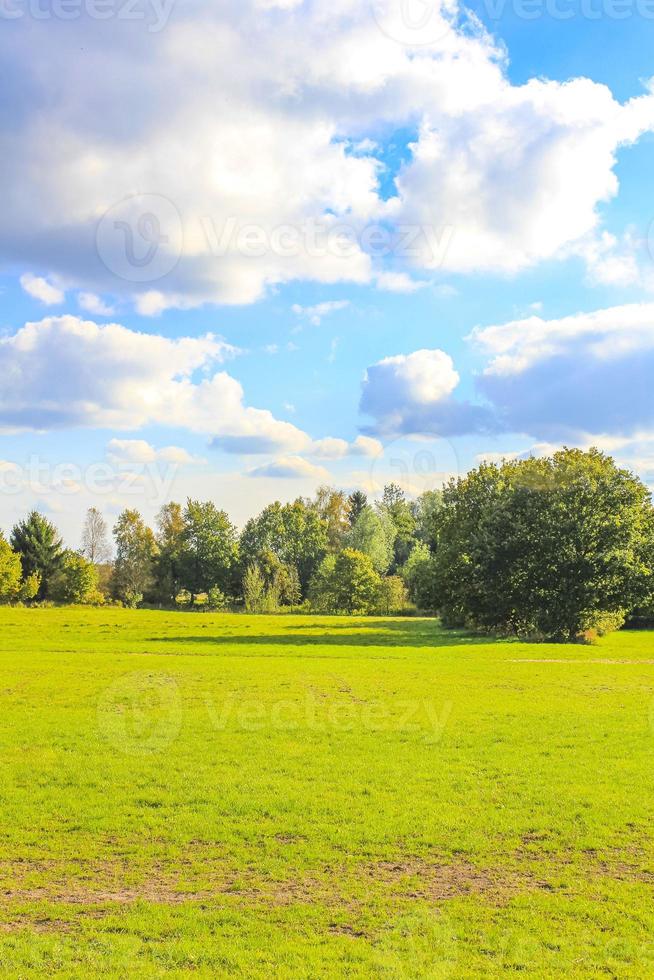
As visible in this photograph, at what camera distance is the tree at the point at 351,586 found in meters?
97.1

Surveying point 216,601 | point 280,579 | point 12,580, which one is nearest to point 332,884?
point 12,580

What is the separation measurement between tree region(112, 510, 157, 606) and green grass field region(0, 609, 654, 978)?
96.9m

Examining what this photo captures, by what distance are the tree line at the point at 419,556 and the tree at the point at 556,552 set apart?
10 cm

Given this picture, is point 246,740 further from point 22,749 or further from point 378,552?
point 378,552

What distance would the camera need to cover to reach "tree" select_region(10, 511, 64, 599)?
10894cm

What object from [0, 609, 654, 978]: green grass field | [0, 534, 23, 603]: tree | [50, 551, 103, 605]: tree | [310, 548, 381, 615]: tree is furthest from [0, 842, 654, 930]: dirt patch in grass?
[50, 551, 103, 605]: tree

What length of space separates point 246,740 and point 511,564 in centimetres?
3968

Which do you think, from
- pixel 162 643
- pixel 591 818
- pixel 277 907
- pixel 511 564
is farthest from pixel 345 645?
pixel 277 907

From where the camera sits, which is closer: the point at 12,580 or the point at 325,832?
the point at 325,832

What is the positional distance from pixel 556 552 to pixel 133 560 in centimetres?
9074

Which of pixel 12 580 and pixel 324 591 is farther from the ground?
pixel 12 580

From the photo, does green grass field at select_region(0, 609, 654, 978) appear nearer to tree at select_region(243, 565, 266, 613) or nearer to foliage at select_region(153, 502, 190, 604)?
tree at select_region(243, 565, 266, 613)

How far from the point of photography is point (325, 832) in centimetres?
1301

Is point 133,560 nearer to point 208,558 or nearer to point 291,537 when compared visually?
point 208,558
